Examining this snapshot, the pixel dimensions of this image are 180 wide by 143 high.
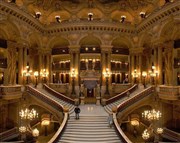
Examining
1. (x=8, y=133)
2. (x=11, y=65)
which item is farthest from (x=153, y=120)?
(x=11, y=65)

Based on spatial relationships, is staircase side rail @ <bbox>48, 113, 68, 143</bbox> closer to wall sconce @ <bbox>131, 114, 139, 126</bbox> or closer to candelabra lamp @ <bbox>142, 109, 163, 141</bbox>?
candelabra lamp @ <bbox>142, 109, 163, 141</bbox>

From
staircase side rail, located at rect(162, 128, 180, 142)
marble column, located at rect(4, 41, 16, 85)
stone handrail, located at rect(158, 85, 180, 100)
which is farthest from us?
marble column, located at rect(4, 41, 16, 85)

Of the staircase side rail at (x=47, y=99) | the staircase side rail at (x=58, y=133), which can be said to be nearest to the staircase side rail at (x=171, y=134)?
the staircase side rail at (x=58, y=133)

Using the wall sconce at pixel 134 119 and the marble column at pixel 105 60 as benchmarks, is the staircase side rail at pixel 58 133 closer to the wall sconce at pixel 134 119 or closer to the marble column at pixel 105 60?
the marble column at pixel 105 60

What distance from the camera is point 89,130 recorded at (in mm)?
16875

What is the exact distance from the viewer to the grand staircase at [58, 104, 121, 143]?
15.5 meters

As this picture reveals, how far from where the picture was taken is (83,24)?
27.5 meters

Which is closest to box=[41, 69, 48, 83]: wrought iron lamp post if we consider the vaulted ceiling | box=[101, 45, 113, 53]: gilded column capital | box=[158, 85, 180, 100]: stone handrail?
the vaulted ceiling

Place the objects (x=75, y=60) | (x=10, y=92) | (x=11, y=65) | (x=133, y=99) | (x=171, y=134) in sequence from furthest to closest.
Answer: (x=75, y=60)
(x=11, y=65)
(x=133, y=99)
(x=171, y=134)
(x=10, y=92)

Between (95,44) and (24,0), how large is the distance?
10709 millimetres

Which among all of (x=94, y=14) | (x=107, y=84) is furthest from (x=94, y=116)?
(x=94, y=14)

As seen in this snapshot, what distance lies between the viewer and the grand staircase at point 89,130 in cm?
1549

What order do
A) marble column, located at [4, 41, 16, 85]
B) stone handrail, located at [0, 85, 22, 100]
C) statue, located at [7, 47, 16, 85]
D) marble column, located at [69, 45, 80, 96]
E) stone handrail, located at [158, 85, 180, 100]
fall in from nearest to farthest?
stone handrail, located at [0, 85, 22, 100] → stone handrail, located at [158, 85, 180, 100] → marble column, located at [4, 41, 16, 85] → statue, located at [7, 47, 16, 85] → marble column, located at [69, 45, 80, 96]

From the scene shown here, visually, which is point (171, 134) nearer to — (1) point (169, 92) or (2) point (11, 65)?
(1) point (169, 92)
